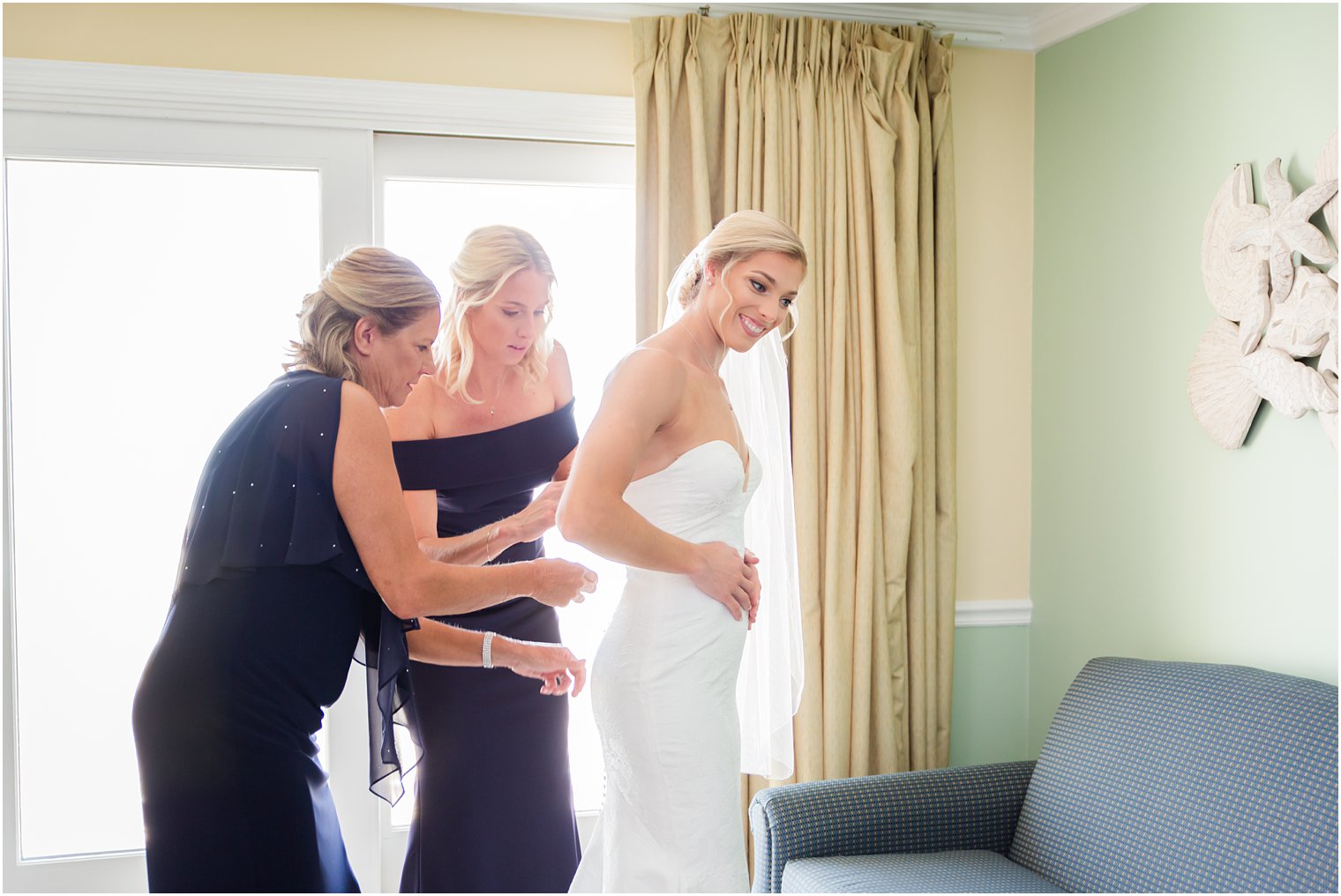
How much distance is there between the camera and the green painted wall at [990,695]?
11.0ft

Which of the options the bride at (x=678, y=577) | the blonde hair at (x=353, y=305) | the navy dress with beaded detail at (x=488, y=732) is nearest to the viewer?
the blonde hair at (x=353, y=305)

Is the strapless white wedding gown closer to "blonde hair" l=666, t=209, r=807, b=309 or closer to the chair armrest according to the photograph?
"blonde hair" l=666, t=209, r=807, b=309

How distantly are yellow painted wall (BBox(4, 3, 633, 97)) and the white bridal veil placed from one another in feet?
3.84

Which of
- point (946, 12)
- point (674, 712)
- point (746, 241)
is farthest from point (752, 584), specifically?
point (946, 12)

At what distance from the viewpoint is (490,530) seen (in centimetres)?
223

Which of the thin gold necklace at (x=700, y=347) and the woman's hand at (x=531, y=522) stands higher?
the thin gold necklace at (x=700, y=347)

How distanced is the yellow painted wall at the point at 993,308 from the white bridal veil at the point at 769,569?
1109 millimetres

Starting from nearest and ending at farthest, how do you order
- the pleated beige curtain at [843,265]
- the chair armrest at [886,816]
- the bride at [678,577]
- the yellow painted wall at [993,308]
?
the bride at [678,577]
the chair armrest at [886,816]
the pleated beige curtain at [843,265]
the yellow painted wall at [993,308]

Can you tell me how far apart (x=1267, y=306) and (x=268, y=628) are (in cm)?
224

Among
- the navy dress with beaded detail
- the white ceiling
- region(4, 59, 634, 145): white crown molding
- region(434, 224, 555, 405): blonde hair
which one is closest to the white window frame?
region(4, 59, 634, 145): white crown molding

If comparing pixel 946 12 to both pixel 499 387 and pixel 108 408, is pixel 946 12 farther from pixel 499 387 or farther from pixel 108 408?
pixel 108 408

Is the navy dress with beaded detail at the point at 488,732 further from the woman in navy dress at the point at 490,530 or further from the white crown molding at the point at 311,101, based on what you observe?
the white crown molding at the point at 311,101

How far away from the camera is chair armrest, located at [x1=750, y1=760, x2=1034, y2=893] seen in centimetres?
259

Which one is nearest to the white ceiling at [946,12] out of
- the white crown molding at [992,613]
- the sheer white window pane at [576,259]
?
the sheer white window pane at [576,259]
